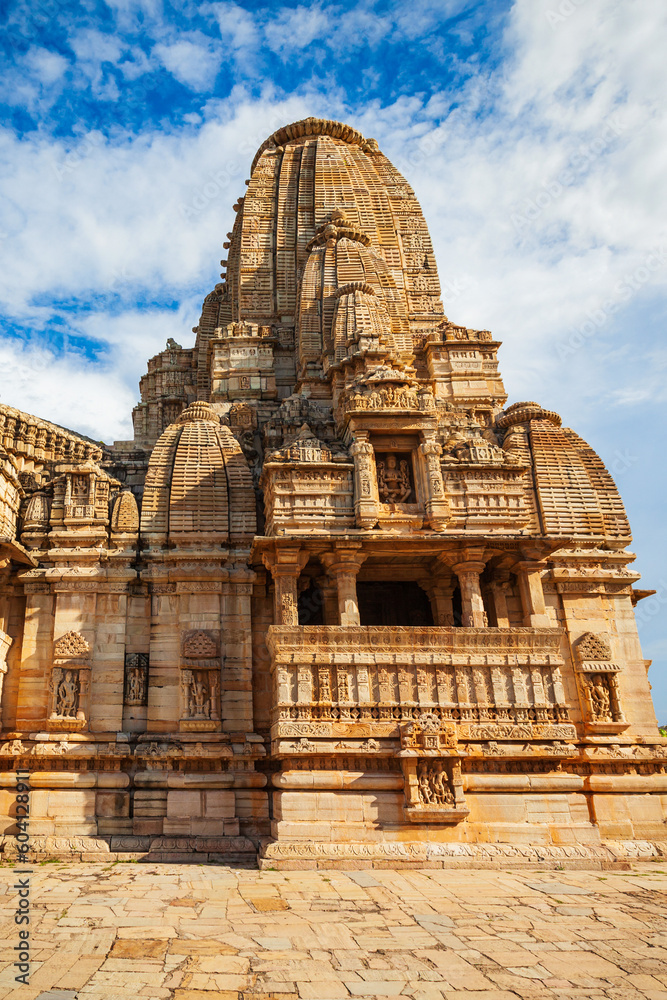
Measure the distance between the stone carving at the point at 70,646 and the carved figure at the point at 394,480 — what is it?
8.17m

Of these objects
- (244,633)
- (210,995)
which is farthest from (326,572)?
(210,995)

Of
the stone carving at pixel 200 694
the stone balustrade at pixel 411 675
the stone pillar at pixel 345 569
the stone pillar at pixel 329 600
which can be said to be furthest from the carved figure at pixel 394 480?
the stone carving at pixel 200 694

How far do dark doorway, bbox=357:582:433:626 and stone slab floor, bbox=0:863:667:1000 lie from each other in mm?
8225

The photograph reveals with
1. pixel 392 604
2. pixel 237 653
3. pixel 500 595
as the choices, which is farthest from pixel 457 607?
pixel 237 653

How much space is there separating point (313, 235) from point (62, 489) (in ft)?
51.2

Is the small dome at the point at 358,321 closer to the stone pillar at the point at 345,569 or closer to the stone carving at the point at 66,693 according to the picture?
the stone pillar at the point at 345,569

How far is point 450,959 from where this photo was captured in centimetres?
922

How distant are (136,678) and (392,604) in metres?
7.51

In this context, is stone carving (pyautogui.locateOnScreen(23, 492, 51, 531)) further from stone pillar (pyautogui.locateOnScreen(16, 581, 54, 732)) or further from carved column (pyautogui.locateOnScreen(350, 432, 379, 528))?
carved column (pyautogui.locateOnScreen(350, 432, 379, 528))

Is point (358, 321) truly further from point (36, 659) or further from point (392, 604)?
point (36, 659)

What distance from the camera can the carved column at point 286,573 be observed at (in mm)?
17547

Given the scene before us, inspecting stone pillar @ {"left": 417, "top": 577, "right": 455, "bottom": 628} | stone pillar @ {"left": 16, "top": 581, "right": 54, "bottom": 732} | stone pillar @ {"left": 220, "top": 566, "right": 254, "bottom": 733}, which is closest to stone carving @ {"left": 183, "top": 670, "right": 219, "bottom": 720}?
stone pillar @ {"left": 220, "top": 566, "right": 254, "bottom": 733}

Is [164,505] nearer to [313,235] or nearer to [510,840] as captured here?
[510,840]

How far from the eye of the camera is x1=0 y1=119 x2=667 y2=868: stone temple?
15.8 meters
